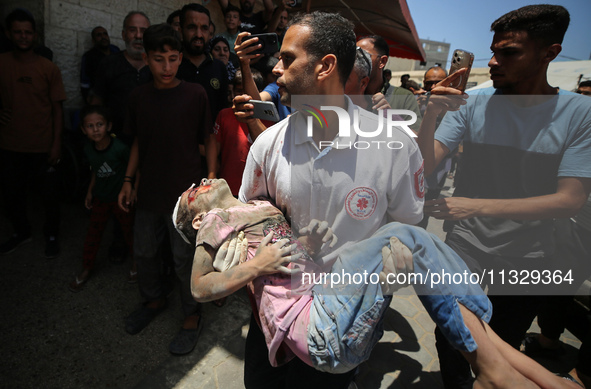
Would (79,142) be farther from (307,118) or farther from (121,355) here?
(307,118)

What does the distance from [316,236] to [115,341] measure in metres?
2.17

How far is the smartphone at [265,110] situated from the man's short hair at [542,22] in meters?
1.41

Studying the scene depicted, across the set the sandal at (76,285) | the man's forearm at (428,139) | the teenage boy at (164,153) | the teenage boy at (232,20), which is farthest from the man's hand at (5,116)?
the man's forearm at (428,139)

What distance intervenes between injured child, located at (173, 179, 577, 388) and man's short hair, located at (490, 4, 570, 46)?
1.32 metres

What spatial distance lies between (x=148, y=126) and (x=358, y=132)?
5.88ft

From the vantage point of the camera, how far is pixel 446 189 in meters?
8.55

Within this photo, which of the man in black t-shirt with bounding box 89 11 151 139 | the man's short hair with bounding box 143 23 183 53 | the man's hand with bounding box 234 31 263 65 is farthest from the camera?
the man in black t-shirt with bounding box 89 11 151 139

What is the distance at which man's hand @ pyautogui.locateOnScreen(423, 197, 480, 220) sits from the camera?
5.96 feet

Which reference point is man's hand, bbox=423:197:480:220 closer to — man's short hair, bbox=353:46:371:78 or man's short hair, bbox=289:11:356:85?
man's short hair, bbox=289:11:356:85

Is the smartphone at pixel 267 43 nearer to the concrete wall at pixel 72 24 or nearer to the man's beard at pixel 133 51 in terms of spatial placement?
the man's beard at pixel 133 51

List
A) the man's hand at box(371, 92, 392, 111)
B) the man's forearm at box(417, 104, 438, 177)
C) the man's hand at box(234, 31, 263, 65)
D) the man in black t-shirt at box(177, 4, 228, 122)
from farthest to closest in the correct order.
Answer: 1. the man in black t-shirt at box(177, 4, 228, 122)
2. the man's hand at box(371, 92, 392, 111)
3. the man's hand at box(234, 31, 263, 65)
4. the man's forearm at box(417, 104, 438, 177)

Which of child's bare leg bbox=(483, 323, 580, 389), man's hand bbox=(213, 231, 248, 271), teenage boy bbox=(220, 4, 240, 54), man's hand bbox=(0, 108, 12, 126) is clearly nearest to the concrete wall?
man's hand bbox=(0, 108, 12, 126)

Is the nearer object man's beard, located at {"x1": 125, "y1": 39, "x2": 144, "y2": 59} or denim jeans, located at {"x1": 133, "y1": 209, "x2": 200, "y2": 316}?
denim jeans, located at {"x1": 133, "y1": 209, "x2": 200, "y2": 316}

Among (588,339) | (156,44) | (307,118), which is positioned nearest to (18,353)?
(156,44)
